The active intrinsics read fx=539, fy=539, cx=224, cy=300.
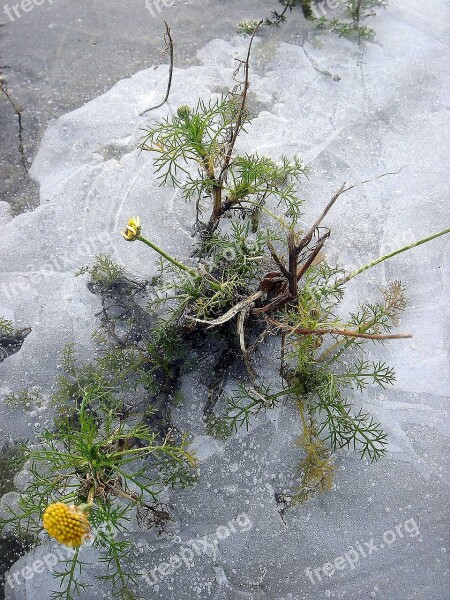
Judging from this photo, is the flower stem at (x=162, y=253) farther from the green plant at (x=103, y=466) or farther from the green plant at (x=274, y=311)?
the green plant at (x=103, y=466)

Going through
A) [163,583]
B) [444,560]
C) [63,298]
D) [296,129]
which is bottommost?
[444,560]

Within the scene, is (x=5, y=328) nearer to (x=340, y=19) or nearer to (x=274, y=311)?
(x=274, y=311)

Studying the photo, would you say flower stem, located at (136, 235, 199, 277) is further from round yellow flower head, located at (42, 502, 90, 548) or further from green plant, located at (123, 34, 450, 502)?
round yellow flower head, located at (42, 502, 90, 548)

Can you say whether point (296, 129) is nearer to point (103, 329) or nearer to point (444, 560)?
point (103, 329)

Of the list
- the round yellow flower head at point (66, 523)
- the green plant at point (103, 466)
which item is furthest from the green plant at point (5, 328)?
the round yellow flower head at point (66, 523)

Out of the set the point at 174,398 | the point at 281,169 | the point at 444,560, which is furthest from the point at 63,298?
the point at 444,560

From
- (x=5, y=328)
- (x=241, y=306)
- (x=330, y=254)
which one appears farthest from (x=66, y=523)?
(x=330, y=254)

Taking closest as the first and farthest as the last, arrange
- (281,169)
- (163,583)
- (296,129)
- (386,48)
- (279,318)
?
(163,583), (279,318), (281,169), (296,129), (386,48)
